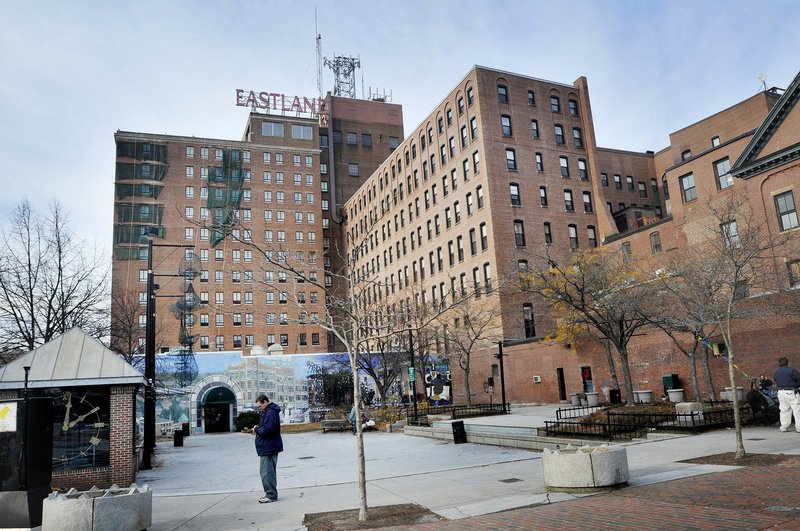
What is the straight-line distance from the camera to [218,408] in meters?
56.5

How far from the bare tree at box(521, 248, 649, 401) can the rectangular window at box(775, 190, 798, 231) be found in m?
7.89

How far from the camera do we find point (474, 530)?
25.3ft

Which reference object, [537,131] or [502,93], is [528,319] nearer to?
[537,131]

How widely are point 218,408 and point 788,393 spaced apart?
50.3 meters

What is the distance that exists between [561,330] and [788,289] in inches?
602

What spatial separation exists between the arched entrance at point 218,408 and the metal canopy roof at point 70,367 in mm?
40328

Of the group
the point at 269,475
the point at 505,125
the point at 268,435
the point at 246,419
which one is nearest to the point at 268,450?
the point at 268,435

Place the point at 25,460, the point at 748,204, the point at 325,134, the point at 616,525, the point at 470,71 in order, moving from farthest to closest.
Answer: the point at 325,134, the point at 470,71, the point at 748,204, the point at 25,460, the point at 616,525

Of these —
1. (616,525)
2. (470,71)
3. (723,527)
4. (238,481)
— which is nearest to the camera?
(723,527)

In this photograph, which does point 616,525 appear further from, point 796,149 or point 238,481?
point 796,149

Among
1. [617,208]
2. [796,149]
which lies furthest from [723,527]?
[617,208]

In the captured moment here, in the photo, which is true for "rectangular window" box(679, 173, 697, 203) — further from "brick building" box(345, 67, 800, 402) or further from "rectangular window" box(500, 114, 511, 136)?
"rectangular window" box(500, 114, 511, 136)

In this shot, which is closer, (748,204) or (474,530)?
(474,530)

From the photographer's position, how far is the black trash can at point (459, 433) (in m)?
20.7
